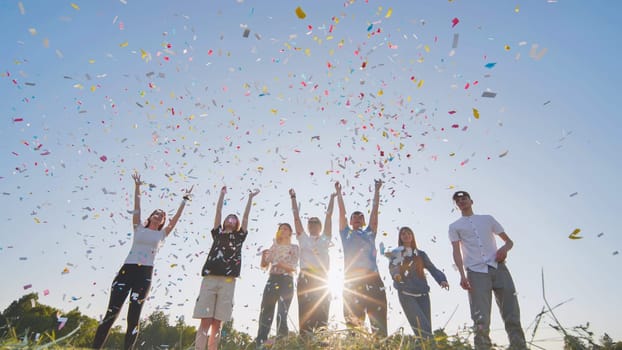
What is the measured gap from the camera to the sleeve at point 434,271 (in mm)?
6882

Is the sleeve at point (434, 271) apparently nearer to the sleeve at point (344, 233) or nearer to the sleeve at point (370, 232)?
the sleeve at point (370, 232)

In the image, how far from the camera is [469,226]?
5988 mm

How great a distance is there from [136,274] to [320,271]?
10.1 feet

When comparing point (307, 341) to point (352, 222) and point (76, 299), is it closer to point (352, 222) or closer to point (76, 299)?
point (352, 222)

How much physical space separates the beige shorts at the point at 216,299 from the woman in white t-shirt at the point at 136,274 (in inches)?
34.3

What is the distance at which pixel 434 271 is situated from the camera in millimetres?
6957

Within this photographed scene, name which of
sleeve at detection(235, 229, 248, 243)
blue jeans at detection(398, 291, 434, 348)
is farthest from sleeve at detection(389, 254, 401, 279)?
sleeve at detection(235, 229, 248, 243)

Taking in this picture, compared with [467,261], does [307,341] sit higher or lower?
lower

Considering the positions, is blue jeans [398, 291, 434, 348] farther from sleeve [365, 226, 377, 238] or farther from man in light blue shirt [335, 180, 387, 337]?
sleeve [365, 226, 377, 238]

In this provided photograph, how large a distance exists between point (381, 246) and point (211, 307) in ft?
10.8

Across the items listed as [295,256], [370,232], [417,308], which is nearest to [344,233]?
[370,232]

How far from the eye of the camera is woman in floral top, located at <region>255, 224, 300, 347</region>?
6.32 metres

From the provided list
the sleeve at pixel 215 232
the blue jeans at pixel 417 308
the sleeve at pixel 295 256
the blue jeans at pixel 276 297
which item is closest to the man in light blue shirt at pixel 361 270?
the blue jeans at pixel 417 308

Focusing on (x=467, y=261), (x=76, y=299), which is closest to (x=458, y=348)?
(x=467, y=261)
